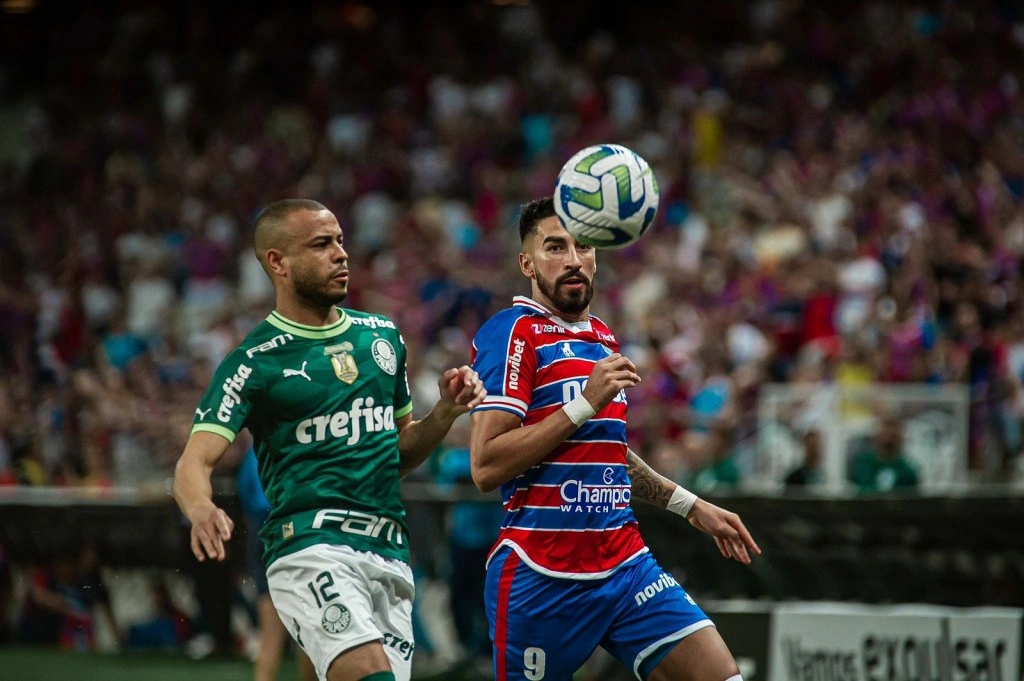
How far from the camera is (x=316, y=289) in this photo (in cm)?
604

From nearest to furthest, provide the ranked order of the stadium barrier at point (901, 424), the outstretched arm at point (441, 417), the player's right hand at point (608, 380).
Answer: the player's right hand at point (608, 380)
the outstretched arm at point (441, 417)
the stadium barrier at point (901, 424)

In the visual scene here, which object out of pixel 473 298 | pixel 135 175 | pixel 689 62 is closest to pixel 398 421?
pixel 473 298

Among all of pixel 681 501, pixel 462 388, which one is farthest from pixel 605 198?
pixel 681 501

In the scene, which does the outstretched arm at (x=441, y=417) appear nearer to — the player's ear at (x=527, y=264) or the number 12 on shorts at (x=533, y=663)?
the player's ear at (x=527, y=264)

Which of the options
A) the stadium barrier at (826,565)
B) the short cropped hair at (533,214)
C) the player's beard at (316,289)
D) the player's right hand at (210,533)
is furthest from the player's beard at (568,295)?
the stadium barrier at (826,565)

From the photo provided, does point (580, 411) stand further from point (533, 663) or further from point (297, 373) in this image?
point (297, 373)

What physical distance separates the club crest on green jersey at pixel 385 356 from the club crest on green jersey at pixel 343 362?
0.38 feet

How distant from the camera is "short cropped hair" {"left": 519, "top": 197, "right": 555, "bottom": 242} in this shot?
6.13 m

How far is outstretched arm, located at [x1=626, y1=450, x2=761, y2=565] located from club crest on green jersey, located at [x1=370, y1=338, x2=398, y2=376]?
102cm

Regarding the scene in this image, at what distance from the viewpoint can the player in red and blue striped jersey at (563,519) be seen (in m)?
5.75

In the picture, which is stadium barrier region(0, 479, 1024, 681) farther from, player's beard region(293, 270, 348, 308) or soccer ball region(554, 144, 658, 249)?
player's beard region(293, 270, 348, 308)

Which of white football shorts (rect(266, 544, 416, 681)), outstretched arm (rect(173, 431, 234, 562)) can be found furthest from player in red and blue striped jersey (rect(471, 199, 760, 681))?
outstretched arm (rect(173, 431, 234, 562))

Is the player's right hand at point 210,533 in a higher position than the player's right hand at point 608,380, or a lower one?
lower

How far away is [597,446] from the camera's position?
593 centimetres
